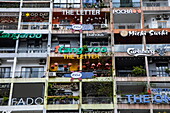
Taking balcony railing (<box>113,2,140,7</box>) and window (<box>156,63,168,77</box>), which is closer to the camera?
window (<box>156,63,168,77</box>)

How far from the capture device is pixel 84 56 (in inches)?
1090

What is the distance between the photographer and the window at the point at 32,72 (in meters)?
28.2

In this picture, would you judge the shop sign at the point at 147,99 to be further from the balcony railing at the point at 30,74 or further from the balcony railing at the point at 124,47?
the balcony railing at the point at 30,74

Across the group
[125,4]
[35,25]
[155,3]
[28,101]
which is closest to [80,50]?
[35,25]

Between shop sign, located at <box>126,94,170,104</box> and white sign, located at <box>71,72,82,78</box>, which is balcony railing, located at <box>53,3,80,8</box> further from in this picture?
shop sign, located at <box>126,94,170,104</box>

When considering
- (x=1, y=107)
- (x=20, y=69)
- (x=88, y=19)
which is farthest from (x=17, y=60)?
→ (x=88, y=19)

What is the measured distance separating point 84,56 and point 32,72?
6.07m

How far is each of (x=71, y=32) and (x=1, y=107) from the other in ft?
35.8

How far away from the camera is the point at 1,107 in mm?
24797

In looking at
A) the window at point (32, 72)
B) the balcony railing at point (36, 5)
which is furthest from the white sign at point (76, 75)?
the balcony railing at point (36, 5)

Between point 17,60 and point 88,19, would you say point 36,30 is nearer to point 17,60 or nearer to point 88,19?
point 17,60

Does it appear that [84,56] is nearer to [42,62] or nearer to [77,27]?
[77,27]

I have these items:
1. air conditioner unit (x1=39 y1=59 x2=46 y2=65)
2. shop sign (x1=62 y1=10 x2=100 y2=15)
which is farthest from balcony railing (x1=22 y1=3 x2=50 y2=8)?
air conditioner unit (x1=39 y1=59 x2=46 y2=65)

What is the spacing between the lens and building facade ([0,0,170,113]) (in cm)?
2536
